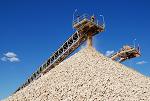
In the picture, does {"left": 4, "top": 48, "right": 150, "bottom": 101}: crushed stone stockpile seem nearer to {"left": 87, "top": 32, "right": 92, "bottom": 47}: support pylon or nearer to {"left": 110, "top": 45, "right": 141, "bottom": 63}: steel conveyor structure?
{"left": 87, "top": 32, "right": 92, "bottom": 47}: support pylon

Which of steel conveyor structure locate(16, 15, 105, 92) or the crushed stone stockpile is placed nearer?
the crushed stone stockpile

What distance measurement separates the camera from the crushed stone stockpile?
2897 cm

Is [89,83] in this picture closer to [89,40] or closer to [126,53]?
[89,40]

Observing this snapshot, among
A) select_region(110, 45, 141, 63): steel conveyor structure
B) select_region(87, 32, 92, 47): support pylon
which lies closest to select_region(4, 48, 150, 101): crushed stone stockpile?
select_region(87, 32, 92, 47): support pylon

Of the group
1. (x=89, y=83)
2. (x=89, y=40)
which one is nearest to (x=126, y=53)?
(x=89, y=40)

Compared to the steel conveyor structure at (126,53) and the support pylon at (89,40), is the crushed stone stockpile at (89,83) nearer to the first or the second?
the support pylon at (89,40)

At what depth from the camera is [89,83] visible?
1208 inches

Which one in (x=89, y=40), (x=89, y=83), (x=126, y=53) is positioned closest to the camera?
(x=89, y=83)

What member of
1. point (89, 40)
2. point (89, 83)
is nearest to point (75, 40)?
point (89, 40)

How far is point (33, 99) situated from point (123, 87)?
7.49 m

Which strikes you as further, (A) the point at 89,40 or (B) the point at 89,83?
(A) the point at 89,40

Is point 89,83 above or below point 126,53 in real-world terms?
below

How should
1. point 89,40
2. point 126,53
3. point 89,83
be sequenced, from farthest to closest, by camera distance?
point 126,53 → point 89,40 → point 89,83

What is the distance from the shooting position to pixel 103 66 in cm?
3475
